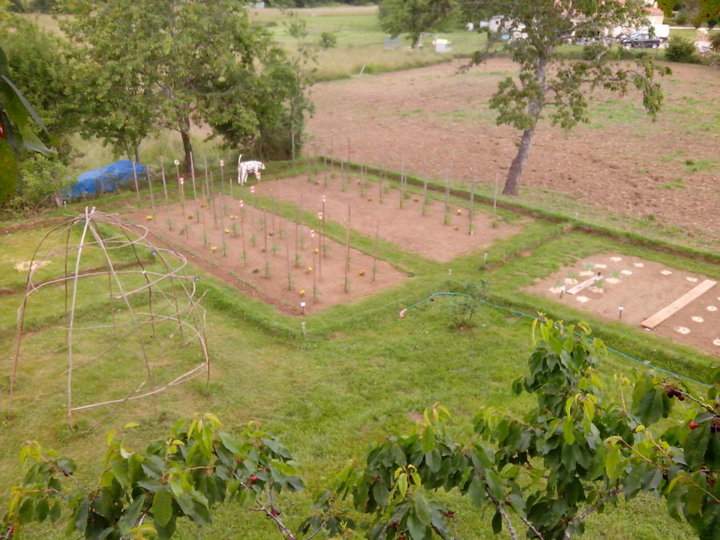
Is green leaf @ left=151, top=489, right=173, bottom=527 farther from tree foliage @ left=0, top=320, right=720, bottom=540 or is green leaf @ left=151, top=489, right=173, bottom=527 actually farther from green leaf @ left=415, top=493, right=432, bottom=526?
green leaf @ left=415, top=493, right=432, bottom=526

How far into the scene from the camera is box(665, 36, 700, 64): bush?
26203 millimetres

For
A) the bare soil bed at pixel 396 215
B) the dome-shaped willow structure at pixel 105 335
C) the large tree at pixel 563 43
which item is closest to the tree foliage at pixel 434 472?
the dome-shaped willow structure at pixel 105 335

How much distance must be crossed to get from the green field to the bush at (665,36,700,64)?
2120 centimetres

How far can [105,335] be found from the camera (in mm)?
7480

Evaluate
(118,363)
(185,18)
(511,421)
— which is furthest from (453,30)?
(511,421)

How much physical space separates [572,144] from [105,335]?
1316 centimetres

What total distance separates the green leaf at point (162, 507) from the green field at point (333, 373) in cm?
307

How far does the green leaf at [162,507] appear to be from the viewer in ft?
6.12

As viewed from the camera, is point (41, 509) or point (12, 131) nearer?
point (12, 131)

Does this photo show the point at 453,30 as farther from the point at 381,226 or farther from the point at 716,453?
the point at 716,453

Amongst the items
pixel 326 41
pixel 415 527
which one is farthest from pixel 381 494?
pixel 326 41

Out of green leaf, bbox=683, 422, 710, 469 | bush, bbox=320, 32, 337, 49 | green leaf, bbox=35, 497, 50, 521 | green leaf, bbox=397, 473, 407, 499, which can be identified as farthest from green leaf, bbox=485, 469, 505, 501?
bush, bbox=320, 32, 337, 49

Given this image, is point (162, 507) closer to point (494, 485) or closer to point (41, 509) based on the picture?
point (41, 509)

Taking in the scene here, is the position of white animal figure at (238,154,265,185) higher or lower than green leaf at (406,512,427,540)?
lower
